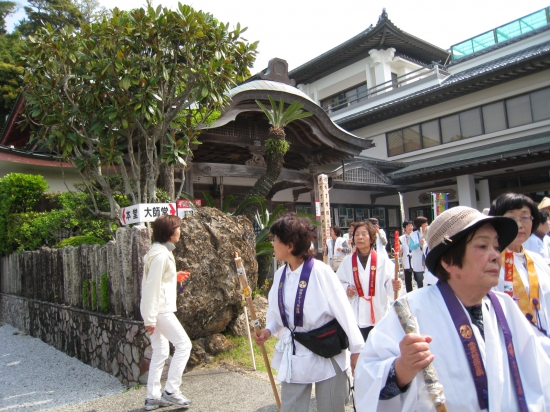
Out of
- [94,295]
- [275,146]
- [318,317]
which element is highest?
[275,146]

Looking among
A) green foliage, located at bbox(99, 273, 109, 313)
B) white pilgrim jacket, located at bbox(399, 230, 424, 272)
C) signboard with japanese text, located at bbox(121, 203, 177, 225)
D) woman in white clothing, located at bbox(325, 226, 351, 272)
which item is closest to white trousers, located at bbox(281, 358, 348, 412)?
signboard with japanese text, located at bbox(121, 203, 177, 225)

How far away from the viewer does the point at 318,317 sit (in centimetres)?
280

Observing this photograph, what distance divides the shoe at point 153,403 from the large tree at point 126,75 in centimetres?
365

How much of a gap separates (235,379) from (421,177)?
43.0 ft

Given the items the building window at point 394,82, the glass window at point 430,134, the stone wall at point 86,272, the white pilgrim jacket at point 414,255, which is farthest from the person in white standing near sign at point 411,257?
the building window at point 394,82

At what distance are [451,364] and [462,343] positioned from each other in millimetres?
92

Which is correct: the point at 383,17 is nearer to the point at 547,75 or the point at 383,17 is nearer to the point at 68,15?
the point at 547,75

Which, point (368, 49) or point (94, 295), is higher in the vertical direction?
point (368, 49)

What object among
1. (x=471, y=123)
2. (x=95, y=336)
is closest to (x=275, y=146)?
(x=95, y=336)

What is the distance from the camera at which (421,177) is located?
53.0 feet

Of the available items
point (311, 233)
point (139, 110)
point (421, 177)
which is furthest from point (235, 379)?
point (421, 177)

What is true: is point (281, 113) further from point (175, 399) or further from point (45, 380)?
point (175, 399)

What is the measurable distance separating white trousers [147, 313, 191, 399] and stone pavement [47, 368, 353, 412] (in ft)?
0.77

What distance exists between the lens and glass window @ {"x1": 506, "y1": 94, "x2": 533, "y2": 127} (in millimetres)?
15117
